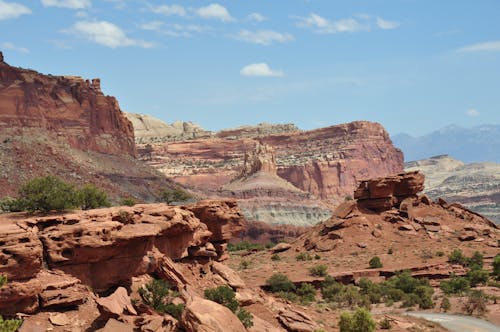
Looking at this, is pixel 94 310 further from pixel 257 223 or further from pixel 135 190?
pixel 257 223

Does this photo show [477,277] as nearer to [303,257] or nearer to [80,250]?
[303,257]

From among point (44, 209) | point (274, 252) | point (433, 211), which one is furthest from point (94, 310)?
point (433, 211)

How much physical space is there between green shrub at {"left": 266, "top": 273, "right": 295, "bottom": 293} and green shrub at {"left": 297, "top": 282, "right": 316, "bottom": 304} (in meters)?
0.58

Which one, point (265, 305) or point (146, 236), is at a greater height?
point (146, 236)

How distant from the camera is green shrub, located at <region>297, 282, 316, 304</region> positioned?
43.2 m

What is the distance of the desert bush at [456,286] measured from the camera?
44.4 meters

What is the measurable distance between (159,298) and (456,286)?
999 inches

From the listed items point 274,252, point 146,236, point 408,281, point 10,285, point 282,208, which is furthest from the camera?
point 282,208

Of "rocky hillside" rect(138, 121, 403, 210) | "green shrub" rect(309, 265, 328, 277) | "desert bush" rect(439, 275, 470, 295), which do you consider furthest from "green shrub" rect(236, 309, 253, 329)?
"rocky hillside" rect(138, 121, 403, 210)

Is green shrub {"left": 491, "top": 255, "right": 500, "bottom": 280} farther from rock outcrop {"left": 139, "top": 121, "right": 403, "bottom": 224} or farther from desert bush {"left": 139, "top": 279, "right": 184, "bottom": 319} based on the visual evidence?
rock outcrop {"left": 139, "top": 121, "right": 403, "bottom": 224}

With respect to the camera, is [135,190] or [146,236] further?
[135,190]

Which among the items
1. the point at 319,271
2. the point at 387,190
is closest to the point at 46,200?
the point at 319,271

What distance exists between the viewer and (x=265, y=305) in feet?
100

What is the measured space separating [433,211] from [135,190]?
4191 centimetres
